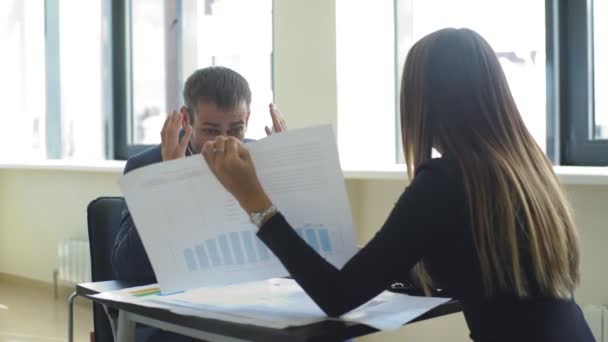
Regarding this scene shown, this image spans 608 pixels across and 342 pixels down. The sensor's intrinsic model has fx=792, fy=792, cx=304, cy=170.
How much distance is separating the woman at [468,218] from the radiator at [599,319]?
1.37 metres

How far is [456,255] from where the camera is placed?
Result: 1.27 metres

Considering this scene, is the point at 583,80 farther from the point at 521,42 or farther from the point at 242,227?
the point at 242,227

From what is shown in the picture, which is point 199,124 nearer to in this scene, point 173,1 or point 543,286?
point 543,286

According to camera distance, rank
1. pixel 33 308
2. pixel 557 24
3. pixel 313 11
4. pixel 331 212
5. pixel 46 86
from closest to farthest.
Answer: pixel 331 212 < pixel 557 24 < pixel 313 11 < pixel 33 308 < pixel 46 86

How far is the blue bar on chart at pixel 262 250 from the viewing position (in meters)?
1.38

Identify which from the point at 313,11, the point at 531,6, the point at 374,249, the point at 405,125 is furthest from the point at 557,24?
the point at 374,249

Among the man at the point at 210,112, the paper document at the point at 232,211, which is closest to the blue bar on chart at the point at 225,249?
the paper document at the point at 232,211

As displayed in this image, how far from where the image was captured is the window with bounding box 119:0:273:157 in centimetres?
427

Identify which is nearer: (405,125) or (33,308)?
(405,125)

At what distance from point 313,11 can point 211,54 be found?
1361 mm

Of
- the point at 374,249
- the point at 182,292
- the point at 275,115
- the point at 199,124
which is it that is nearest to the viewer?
the point at 374,249

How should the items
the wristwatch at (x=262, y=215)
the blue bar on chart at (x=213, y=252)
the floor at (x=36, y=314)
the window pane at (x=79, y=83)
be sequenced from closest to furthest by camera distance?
the wristwatch at (x=262, y=215), the blue bar on chart at (x=213, y=252), the floor at (x=36, y=314), the window pane at (x=79, y=83)

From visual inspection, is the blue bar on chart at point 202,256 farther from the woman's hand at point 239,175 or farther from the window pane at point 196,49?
the window pane at point 196,49

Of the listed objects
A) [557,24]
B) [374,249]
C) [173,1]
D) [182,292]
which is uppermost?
[173,1]
